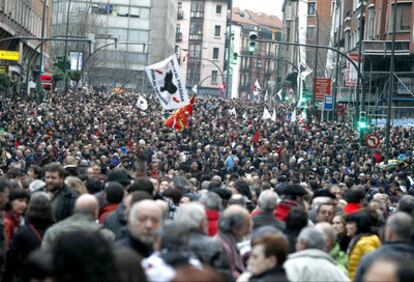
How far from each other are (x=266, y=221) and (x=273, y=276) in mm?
3317

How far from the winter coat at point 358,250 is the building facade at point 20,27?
4279cm

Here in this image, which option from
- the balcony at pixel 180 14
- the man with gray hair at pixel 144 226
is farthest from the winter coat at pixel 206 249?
the balcony at pixel 180 14

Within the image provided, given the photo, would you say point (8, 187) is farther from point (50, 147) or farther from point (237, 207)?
point (50, 147)

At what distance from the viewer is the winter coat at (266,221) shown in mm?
11367

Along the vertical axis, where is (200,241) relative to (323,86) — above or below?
below

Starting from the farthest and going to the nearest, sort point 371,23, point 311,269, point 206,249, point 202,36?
point 202,36
point 371,23
point 311,269
point 206,249

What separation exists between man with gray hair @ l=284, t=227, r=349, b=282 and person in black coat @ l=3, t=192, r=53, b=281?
2.26 meters

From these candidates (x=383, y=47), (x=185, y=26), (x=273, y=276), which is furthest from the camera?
(x=185, y=26)

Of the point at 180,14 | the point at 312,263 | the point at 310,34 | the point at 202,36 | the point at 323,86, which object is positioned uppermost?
the point at 180,14

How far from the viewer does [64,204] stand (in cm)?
1252

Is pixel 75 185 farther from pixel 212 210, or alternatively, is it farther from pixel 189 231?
pixel 189 231

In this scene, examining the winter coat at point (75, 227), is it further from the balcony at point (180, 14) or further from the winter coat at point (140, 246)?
the balcony at point (180, 14)

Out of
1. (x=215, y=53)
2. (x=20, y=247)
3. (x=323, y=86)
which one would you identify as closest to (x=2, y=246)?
(x=20, y=247)

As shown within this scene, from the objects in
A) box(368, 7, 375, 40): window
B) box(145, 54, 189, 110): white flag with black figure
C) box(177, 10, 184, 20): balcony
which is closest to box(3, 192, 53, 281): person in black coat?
box(145, 54, 189, 110): white flag with black figure
